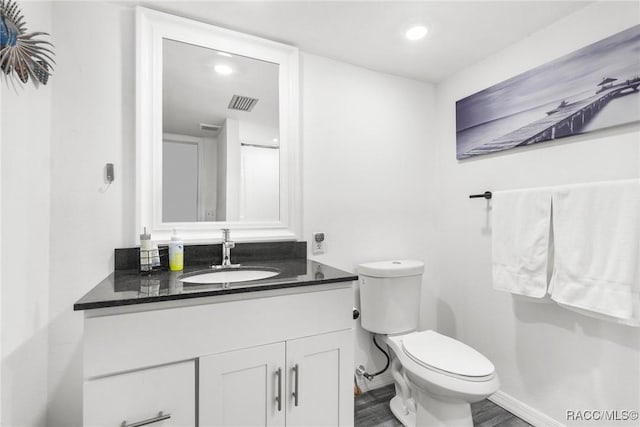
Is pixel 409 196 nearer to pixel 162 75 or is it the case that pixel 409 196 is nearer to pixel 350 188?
pixel 350 188

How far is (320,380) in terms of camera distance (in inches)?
45.8

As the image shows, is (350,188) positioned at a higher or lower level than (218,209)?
higher

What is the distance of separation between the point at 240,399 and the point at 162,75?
1481 mm

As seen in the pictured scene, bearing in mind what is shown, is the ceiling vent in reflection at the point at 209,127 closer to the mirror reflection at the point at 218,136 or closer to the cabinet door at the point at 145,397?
the mirror reflection at the point at 218,136

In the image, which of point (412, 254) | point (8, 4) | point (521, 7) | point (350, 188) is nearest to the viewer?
point (8, 4)

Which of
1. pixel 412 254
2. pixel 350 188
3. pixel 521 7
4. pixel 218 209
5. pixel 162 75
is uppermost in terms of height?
pixel 521 7

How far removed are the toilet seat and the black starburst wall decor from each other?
1964 mm

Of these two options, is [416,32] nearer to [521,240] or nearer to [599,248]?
[521,240]

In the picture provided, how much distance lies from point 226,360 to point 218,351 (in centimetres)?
4

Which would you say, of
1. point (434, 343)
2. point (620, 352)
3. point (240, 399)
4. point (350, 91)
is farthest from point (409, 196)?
point (240, 399)

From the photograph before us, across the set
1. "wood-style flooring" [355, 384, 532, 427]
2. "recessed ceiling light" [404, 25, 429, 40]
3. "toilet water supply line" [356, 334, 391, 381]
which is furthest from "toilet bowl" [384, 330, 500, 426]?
"recessed ceiling light" [404, 25, 429, 40]

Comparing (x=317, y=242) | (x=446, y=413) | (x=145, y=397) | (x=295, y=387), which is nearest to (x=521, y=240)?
(x=446, y=413)

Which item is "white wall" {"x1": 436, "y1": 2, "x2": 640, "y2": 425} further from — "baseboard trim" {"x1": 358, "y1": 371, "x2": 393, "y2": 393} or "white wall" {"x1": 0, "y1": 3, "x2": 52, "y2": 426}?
"white wall" {"x1": 0, "y1": 3, "x2": 52, "y2": 426}

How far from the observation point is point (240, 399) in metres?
1.03
